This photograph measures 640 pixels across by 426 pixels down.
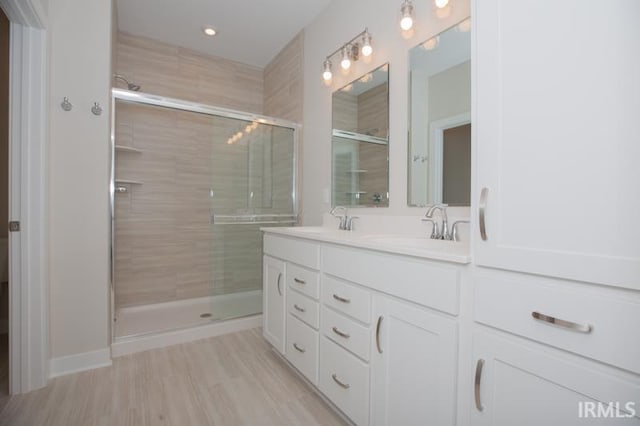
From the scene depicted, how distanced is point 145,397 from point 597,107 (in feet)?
7.41

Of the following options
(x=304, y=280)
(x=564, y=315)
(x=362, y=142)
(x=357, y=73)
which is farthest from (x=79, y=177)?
(x=564, y=315)

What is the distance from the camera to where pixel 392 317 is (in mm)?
1160

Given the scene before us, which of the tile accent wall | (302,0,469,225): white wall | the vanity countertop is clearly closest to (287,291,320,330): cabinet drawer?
the vanity countertop

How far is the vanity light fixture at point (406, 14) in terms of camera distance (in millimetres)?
1669

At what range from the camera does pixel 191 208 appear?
10.5 feet

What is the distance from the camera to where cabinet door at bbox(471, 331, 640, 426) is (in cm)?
66

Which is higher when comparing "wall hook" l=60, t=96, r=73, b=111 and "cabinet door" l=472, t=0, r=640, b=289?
"wall hook" l=60, t=96, r=73, b=111

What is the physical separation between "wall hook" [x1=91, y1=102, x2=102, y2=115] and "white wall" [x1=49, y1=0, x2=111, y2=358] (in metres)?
0.02

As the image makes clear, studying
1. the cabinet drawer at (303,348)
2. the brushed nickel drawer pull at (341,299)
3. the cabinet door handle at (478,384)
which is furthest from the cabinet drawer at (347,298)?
the cabinet door handle at (478,384)

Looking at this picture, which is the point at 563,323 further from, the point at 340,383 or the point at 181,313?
the point at 181,313

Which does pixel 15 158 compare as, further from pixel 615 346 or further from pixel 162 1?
pixel 615 346

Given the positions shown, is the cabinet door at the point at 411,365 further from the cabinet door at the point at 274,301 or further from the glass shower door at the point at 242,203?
the glass shower door at the point at 242,203

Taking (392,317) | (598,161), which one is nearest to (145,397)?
(392,317)

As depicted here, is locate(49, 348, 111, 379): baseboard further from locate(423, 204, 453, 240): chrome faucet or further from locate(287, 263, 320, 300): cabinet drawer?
locate(423, 204, 453, 240): chrome faucet
